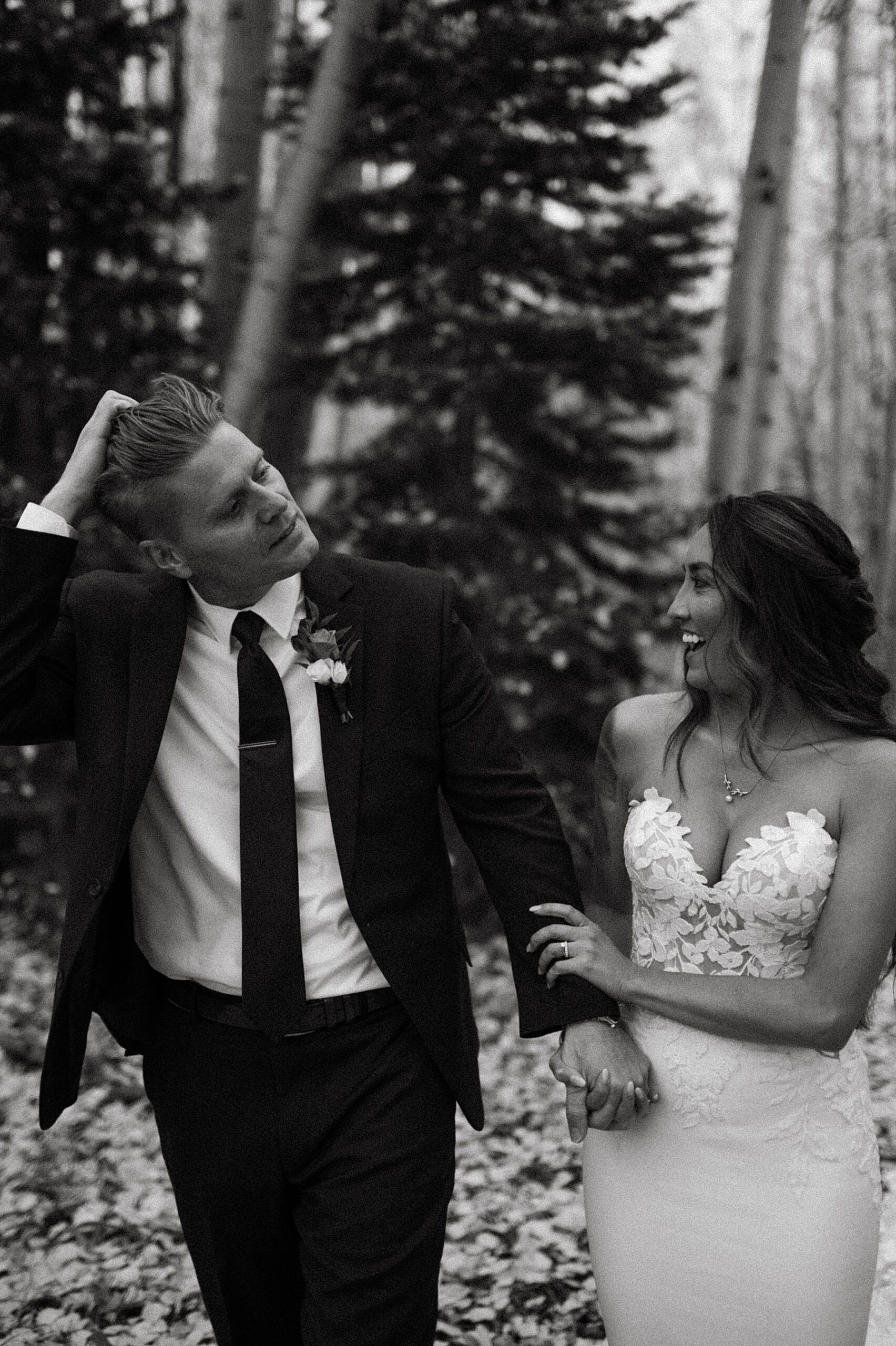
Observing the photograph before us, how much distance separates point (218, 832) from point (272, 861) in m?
0.15

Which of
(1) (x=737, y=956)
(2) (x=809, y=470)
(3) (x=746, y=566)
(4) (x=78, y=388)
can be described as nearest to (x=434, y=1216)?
(1) (x=737, y=956)

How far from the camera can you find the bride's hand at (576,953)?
263 cm

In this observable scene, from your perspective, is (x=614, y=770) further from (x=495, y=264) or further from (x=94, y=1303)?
(x=495, y=264)

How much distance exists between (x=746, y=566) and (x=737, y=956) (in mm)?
806

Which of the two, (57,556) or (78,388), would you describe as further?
(78,388)

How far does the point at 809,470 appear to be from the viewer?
18.0m

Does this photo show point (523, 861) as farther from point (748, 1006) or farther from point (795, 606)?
point (795, 606)

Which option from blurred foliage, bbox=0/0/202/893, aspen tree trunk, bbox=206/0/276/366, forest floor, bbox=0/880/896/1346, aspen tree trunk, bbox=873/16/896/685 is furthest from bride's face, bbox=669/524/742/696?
aspen tree trunk, bbox=873/16/896/685

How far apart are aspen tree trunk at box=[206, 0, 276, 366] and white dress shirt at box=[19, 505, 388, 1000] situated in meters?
6.16

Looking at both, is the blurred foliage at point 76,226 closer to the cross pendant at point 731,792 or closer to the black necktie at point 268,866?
the black necktie at point 268,866

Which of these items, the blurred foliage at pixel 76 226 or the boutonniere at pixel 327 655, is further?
the blurred foliage at pixel 76 226

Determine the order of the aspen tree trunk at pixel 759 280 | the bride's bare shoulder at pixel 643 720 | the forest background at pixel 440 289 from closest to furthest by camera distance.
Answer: the bride's bare shoulder at pixel 643 720
the forest background at pixel 440 289
the aspen tree trunk at pixel 759 280

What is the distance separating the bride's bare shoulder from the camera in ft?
9.53

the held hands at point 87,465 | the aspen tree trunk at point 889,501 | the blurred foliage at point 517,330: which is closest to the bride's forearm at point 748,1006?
the held hands at point 87,465
